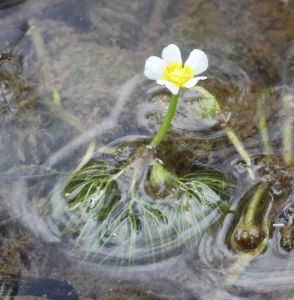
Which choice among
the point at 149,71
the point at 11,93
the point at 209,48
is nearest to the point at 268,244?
the point at 149,71

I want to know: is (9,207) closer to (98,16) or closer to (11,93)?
(11,93)

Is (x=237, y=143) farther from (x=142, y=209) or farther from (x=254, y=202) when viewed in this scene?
(x=142, y=209)

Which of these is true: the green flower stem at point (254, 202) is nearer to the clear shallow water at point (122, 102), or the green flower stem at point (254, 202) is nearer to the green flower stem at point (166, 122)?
the clear shallow water at point (122, 102)

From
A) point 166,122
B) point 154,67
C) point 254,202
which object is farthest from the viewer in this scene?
point 254,202

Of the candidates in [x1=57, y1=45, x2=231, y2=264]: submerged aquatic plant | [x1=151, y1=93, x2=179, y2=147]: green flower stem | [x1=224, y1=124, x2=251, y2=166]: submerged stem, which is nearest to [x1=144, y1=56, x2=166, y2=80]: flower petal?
[x1=151, y1=93, x2=179, y2=147]: green flower stem

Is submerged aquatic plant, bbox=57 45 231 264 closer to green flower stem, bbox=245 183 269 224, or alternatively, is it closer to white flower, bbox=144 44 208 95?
green flower stem, bbox=245 183 269 224

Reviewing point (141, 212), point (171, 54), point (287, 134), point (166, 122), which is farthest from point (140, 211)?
point (287, 134)
